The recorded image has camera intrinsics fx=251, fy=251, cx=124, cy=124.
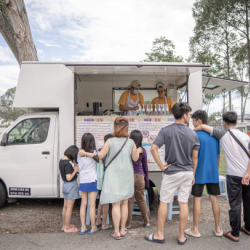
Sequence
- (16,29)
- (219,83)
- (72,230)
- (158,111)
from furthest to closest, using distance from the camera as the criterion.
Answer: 1. (16,29)
2. (219,83)
3. (158,111)
4. (72,230)

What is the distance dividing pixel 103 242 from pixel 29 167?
79.8 inches

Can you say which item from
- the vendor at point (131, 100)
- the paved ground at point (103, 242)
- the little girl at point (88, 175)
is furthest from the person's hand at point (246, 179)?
the vendor at point (131, 100)

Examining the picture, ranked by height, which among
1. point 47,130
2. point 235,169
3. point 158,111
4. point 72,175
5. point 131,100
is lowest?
point 72,175

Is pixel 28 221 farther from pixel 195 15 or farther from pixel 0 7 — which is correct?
pixel 195 15

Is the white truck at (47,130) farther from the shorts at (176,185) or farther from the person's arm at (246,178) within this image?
the person's arm at (246,178)

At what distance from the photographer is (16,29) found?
7.30 metres

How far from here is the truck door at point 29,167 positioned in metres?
4.53

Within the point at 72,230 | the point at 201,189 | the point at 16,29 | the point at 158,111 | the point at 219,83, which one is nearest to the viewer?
the point at 201,189

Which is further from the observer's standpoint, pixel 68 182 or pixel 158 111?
pixel 158 111

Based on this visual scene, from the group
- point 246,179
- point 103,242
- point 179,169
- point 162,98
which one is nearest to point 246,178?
point 246,179

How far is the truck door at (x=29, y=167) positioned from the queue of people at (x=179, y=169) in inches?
41.4

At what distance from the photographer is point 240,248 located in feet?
10.3

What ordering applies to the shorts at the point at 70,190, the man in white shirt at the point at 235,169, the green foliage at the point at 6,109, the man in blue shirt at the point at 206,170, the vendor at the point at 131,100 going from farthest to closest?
the green foliage at the point at 6,109 < the vendor at the point at 131,100 < the shorts at the point at 70,190 < the man in blue shirt at the point at 206,170 < the man in white shirt at the point at 235,169

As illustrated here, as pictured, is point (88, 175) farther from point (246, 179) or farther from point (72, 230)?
point (246, 179)
